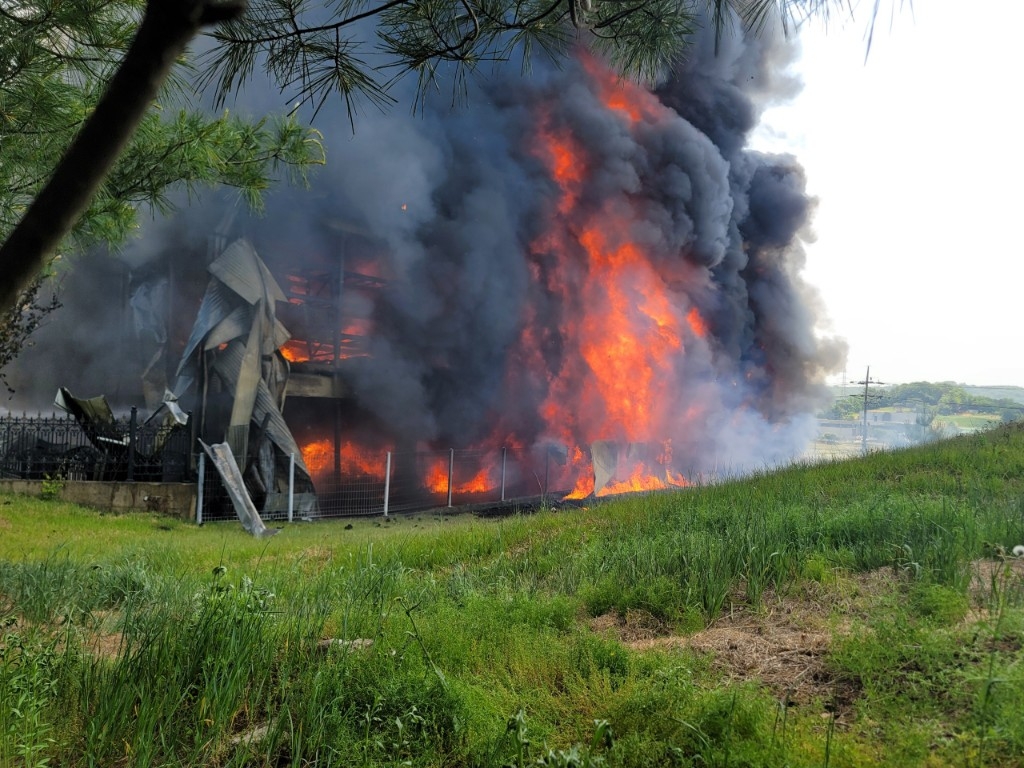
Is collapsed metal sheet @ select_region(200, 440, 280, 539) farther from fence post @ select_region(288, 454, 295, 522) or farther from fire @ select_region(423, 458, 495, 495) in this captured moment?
fire @ select_region(423, 458, 495, 495)

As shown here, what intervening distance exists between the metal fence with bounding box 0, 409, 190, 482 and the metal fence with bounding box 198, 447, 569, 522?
98 cm

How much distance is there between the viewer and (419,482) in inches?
710

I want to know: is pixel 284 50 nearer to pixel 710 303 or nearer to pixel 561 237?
pixel 561 237

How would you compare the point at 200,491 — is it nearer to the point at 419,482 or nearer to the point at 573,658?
the point at 419,482

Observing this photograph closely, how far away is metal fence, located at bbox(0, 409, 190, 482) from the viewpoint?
1209 centimetres

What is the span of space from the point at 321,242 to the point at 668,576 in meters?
16.6

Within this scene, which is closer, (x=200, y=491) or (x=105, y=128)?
(x=105, y=128)

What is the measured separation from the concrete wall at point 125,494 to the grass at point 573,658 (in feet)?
24.0

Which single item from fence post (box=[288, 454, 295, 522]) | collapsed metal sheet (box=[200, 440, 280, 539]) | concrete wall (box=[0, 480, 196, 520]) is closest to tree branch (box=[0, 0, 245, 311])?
collapsed metal sheet (box=[200, 440, 280, 539])

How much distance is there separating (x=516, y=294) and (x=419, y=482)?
6.92m

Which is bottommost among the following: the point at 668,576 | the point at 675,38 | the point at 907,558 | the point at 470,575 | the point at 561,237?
the point at 470,575

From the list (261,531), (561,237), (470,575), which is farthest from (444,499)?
(470,575)

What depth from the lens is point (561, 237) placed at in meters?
22.8

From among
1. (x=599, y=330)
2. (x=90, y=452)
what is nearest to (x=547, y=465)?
(x=599, y=330)
